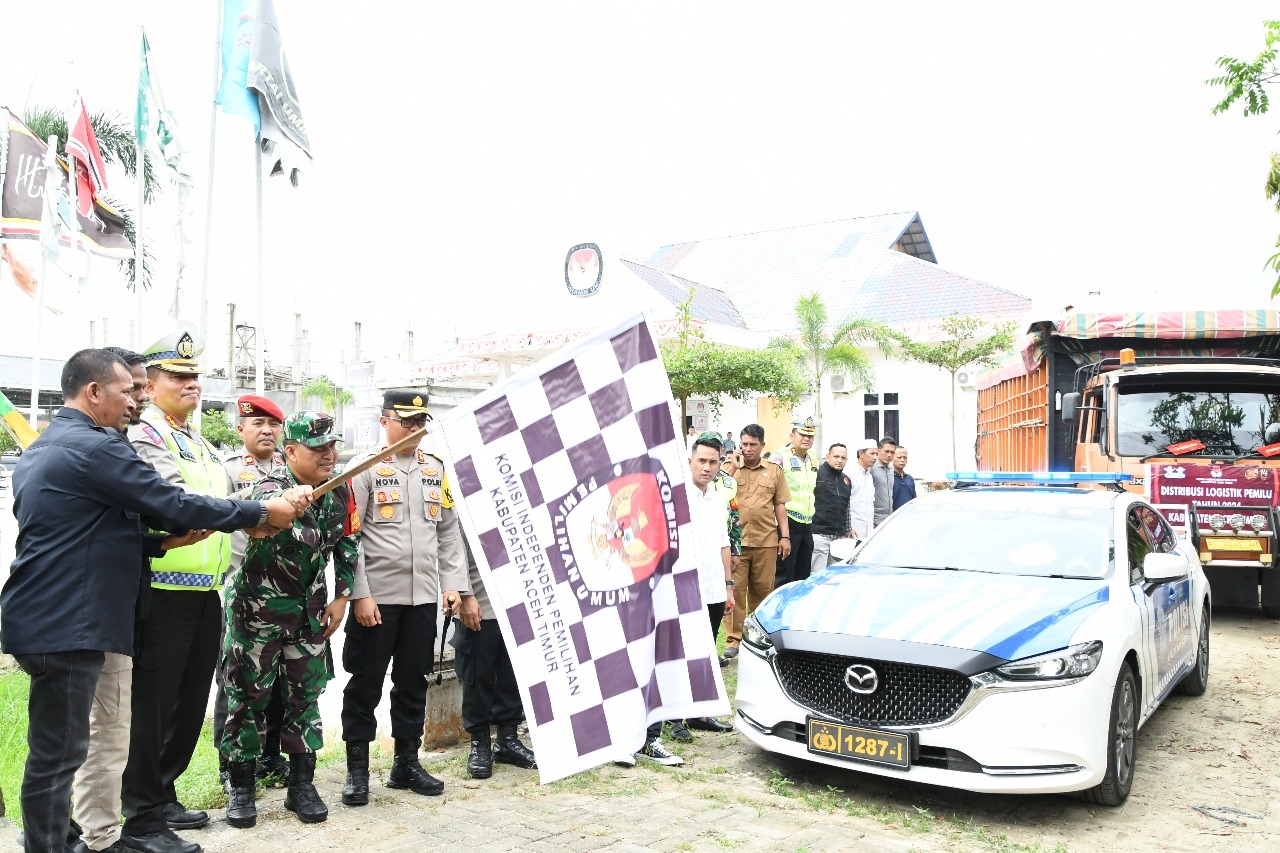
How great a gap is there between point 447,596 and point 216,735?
1277mm

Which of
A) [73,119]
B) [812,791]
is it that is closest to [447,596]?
[812,791]

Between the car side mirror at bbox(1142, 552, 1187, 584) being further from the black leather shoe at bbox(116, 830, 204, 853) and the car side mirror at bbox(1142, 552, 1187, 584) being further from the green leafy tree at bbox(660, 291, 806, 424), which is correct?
the green leafy tree at bbox(660, 291, 806, 424)

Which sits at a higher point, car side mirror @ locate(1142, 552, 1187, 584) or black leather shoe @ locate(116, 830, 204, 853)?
car side mirror @ locate(1142, 552, 1187, 584)

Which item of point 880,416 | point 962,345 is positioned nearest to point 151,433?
point 962,345

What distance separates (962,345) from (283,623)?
23.3 meters

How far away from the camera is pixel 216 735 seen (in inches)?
180

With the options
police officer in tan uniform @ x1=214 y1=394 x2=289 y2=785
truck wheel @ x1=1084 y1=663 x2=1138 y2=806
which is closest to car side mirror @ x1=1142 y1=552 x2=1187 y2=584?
truck wheel @ x1=1084 y1=663 x2=1138 y2=806

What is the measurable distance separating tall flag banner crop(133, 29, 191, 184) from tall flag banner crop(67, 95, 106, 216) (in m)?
2.38

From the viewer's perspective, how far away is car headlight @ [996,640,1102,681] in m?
4.20

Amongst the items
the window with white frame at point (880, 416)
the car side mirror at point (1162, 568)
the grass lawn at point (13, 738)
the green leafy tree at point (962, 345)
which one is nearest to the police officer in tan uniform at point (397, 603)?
the grass lawn at point (13, 738)

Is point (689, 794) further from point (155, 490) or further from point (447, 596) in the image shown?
point (155, 490)

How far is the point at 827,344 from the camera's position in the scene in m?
25.4

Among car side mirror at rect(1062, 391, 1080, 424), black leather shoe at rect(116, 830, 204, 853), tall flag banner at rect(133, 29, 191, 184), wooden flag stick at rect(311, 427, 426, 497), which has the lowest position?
black leather shoe at rect(116, 830, 204, 853)

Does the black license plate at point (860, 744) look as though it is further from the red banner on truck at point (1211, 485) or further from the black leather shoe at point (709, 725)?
the red banner on truck at point (1211, 485)
